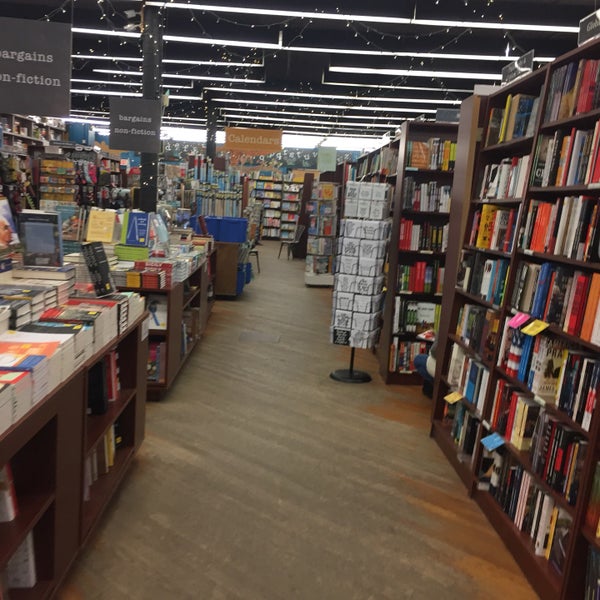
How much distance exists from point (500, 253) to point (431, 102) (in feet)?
36.8

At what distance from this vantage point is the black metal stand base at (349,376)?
537 cm

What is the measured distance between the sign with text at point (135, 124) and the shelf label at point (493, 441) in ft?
17.2

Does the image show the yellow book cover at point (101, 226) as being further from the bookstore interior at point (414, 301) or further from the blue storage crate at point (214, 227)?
the blue storage crate at point (214, 227)

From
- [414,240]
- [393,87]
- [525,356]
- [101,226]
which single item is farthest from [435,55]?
[525,356]

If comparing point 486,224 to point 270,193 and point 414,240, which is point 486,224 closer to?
point 414,240

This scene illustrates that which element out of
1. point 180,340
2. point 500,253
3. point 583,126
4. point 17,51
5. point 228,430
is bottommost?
point 228,430

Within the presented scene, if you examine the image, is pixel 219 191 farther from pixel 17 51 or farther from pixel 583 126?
pixel 583 126

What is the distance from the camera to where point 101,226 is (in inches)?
191

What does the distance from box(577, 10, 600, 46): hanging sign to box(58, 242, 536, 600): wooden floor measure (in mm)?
2529

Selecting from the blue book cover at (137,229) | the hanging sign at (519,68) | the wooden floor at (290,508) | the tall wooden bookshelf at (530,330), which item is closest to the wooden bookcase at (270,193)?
the wooden floor at (290,508)

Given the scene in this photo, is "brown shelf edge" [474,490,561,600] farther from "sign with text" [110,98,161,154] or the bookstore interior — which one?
"sign with text" [110,98,161,154]

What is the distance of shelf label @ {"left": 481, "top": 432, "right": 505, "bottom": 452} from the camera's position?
2.97 meters

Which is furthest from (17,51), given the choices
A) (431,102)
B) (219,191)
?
(431,102)

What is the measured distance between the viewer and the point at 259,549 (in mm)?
2664
